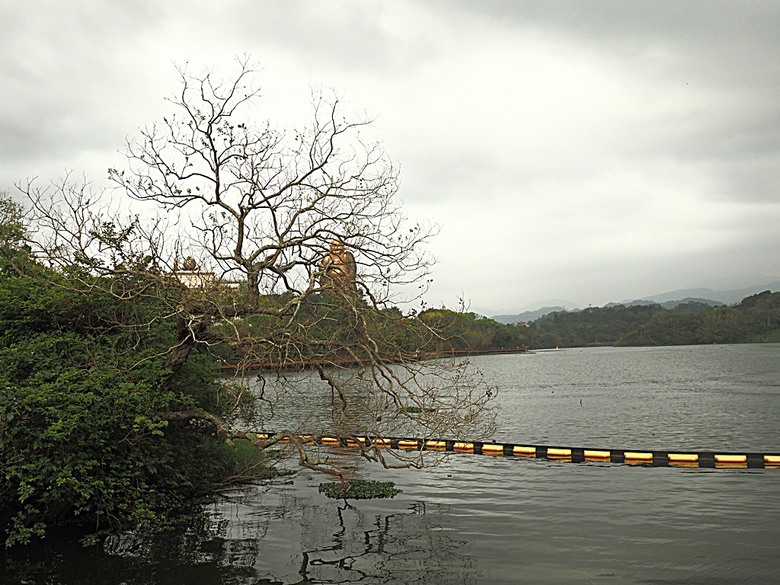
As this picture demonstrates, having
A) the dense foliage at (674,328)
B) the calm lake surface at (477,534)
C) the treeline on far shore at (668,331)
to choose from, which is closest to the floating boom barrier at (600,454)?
the calm lake surface at (477,534)

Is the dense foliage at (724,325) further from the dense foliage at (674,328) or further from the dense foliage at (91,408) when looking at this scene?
the dense foliage at (91,408)

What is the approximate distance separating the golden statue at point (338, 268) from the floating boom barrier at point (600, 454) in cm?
517

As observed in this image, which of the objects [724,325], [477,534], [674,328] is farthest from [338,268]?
[674,328]

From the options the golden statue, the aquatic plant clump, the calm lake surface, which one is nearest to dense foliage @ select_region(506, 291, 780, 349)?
the calm lake surface

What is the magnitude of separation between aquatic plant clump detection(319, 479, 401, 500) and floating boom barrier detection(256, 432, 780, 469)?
3.55 feet

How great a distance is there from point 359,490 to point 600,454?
26.6 feet

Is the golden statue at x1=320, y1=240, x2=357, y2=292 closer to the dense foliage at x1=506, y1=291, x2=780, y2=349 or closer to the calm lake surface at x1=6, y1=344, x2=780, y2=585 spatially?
the calm lake surface at x1=6, y1=344, x2=780, y2=585

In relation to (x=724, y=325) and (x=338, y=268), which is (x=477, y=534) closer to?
(x=338, y=268)

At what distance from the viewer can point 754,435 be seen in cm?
2686

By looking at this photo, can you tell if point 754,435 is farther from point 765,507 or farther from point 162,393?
point 162,393

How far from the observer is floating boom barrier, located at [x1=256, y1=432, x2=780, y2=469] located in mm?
19094

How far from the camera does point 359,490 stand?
650 inches

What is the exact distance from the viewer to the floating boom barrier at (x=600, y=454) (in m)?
19.1

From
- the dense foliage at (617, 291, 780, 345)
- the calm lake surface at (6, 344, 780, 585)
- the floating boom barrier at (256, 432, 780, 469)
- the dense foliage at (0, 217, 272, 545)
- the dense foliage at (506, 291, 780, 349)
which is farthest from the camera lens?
the dense foliage at (506, 291, 780, 349)
